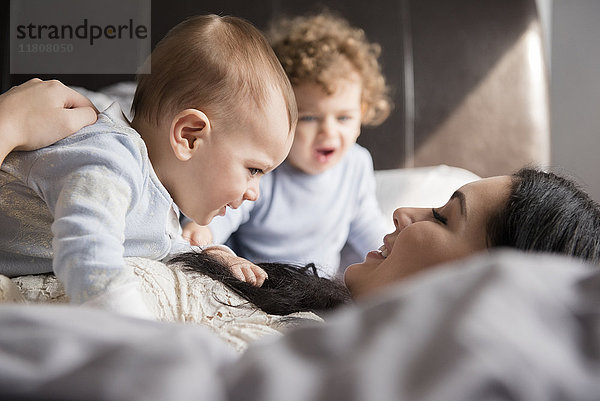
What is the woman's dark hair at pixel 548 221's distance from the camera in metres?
0.76

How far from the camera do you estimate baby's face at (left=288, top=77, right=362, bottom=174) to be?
173cm

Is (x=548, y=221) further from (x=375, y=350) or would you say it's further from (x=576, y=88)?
(x=576, y=88)

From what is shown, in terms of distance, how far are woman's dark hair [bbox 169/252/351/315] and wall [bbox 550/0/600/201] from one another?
1.71 m

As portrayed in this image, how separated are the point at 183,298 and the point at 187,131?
0.30 m

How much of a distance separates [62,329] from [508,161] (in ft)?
6.31

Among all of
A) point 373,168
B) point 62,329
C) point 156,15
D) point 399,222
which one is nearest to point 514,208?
point 399,222

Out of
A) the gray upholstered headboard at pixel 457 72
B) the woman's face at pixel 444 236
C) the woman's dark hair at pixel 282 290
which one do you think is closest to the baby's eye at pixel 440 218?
the woman's face at pixel 444 236

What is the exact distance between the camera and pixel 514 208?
A: 0.82 metres

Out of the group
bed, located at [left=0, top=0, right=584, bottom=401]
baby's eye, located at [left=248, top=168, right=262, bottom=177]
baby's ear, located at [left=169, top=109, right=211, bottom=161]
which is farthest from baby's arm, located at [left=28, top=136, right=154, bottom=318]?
bed, located at [left=0, top=0, right=584, bottom=401]

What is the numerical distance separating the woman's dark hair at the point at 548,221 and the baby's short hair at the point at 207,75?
415 millimetres

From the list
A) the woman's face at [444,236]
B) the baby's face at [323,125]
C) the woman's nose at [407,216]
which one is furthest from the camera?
the baby's face at [323,125]

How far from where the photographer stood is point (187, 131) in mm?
1025

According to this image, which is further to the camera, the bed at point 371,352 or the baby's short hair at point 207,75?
the baby's short hair at point 207,75

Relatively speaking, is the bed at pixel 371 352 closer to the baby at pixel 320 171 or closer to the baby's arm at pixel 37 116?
the baby's arm at pixel 37 116
